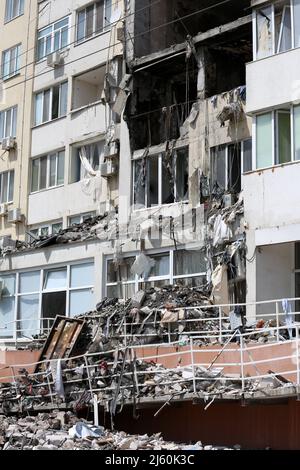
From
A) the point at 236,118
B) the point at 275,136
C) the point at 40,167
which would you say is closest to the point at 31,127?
the point at 40,167

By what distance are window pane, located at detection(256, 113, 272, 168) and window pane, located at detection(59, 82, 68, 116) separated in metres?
13.1

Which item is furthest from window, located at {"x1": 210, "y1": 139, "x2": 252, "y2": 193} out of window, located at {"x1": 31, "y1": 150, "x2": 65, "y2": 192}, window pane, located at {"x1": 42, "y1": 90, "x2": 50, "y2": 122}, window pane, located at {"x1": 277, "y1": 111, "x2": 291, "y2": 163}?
window pane, located at {"x1": 42, "y1": 90, "x2": 50, "y2": 122}

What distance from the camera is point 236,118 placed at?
2300 cm

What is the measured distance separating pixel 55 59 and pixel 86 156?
4774 mm

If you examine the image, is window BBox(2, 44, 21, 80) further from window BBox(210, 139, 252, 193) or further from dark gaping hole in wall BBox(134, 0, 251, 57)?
window BBox(210, 139, 252, 193)

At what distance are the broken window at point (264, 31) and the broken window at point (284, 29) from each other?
24 centimetres

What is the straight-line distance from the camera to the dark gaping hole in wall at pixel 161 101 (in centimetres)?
2656

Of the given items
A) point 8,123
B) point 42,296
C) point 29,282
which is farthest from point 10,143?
point 42,296

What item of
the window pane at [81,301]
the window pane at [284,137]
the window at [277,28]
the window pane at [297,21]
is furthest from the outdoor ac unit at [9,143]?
the window pane at [297,21]

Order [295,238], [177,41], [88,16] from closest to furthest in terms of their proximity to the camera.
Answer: [295,238] → [177,41] → [88,16]

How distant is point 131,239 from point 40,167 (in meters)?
9.10

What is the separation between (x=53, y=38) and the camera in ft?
107

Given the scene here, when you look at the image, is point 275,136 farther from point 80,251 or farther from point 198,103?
point 80,251
